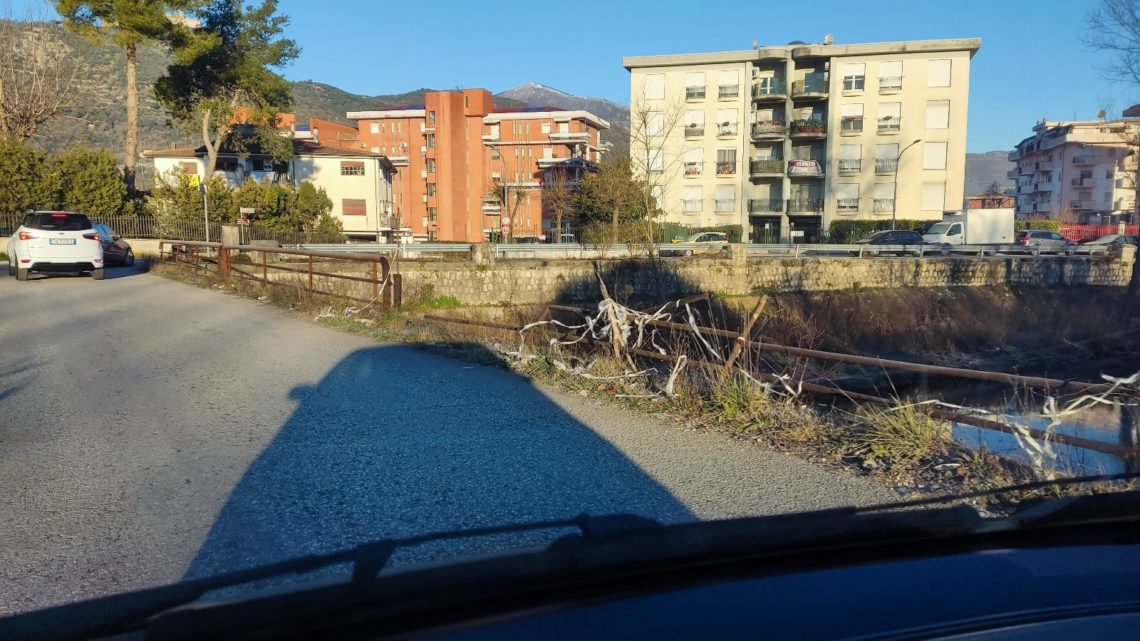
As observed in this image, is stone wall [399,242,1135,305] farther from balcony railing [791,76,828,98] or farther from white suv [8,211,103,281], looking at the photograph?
balcony railing [791,76,828,98]

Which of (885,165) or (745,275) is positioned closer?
(745,275)

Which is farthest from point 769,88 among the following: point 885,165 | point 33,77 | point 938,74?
point 33,77

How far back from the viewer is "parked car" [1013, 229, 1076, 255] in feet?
121

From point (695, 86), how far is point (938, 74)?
1586cm

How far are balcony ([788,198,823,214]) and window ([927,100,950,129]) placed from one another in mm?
8521

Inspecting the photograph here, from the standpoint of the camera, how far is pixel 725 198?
5531 centimetres

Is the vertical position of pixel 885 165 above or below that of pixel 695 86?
below

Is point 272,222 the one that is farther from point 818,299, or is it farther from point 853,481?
point 853,481

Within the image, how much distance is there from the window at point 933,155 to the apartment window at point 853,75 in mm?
5935

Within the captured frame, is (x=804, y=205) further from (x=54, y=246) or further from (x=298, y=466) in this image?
(x=298, y=466)

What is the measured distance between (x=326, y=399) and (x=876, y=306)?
75.2 feet

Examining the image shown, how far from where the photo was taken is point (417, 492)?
4.75 metres

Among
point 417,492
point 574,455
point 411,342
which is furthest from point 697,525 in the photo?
point 411,342

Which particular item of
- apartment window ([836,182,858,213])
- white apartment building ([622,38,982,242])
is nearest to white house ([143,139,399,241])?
white apartment building ([622,38,982,242])
